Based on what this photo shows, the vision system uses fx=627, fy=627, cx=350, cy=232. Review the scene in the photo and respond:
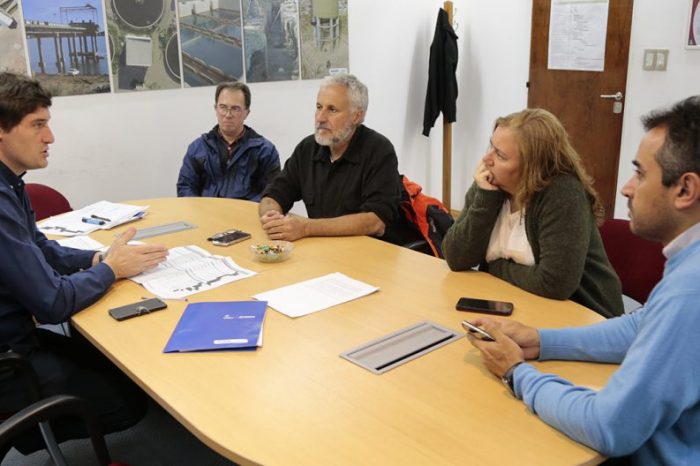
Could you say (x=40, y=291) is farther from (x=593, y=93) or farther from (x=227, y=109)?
(x=593, y=93)

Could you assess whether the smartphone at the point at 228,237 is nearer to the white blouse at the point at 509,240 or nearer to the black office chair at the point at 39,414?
the black office chair at the point at 39,414

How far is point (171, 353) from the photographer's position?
1548 mm

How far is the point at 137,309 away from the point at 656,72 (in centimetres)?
362

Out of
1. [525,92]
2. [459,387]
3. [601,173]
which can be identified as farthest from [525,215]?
[525,92]

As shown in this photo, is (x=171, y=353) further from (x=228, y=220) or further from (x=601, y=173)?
(x=601, y=173)

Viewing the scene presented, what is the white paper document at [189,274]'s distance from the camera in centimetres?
197

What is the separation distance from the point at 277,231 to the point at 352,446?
1390 millimetres

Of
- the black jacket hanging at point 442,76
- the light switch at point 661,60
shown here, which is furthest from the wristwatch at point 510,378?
the black jacket hanging at point 442,76

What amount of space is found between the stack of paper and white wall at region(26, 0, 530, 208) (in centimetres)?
86

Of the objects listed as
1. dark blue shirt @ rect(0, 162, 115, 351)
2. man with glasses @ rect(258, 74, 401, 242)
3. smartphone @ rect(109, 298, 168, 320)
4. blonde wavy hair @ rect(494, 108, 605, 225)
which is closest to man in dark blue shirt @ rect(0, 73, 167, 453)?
dark blue shirt @ rect(0, 162, 115, 351)

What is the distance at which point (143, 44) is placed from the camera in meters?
3.85

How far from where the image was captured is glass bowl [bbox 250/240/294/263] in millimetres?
2188

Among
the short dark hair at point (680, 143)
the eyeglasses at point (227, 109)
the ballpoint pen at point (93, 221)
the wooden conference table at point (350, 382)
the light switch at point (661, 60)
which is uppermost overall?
the light switch at point (661, 60)

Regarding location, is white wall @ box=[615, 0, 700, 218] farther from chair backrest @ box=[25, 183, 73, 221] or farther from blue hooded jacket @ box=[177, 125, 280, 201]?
chair backrest @ box=[25, 183, 73, 221]
